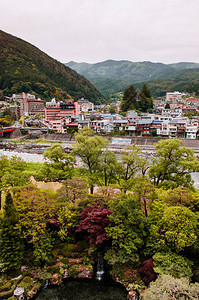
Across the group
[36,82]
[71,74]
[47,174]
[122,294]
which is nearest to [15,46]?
[71,74]

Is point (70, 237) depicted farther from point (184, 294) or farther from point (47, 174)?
point (184, 294)

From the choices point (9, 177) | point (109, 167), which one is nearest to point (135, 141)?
point (109, 167)

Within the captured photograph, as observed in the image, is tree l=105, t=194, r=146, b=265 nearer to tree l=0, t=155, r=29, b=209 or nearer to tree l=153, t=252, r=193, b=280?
tree l=153, t=252, r=193, b=280

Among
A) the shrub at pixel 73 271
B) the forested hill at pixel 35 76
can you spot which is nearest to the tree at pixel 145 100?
the forested hill at pixel 35 76

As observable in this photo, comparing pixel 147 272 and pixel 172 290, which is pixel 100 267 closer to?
pixel 147 272

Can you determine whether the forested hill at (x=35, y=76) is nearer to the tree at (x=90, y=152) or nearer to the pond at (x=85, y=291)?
the tree at (x=90, y=152)

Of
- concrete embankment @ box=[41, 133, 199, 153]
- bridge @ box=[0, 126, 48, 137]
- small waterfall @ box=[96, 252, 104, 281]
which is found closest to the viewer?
small waterfall @ box=[96, 252, 104, 281]

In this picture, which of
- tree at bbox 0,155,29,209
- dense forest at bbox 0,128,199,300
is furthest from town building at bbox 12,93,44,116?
dense forest at bbox 0,128,199,300
